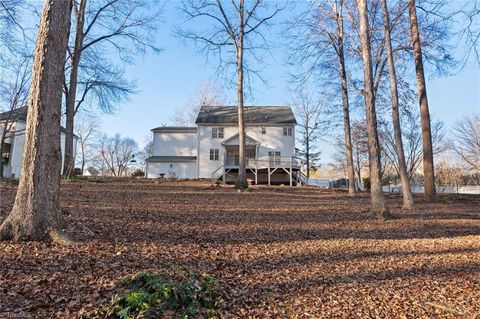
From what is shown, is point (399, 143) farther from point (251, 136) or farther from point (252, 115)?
point (252, 115)

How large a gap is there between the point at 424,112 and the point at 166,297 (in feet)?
47.0

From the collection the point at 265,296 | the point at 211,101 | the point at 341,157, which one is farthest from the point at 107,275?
the point at 341,157

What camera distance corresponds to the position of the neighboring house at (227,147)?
26.5m

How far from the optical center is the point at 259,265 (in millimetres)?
4266

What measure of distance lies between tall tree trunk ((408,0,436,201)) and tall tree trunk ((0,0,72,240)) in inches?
550

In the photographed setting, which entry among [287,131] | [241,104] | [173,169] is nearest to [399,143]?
[241,104]

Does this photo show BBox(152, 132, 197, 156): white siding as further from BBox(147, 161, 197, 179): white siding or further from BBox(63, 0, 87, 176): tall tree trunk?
BBox(63, 0, 87, 176): tall tree trunk

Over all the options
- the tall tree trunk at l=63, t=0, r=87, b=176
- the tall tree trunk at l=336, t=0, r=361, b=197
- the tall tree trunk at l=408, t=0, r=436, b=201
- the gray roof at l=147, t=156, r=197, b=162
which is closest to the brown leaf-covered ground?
the tall tree trunk at l=408, t=0, r=436, b=201

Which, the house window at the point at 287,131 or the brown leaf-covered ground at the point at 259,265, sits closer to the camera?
the brown leaf-covered ground at the point at 259,265

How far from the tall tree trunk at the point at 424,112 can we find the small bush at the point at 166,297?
13.2m

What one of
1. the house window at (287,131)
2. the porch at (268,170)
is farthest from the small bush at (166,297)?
the house window at (287,131)

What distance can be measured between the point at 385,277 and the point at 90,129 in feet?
194

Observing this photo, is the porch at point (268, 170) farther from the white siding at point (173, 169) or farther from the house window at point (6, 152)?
the house window at point (6, 152)

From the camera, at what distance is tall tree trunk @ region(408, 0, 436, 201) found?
44.7ft
